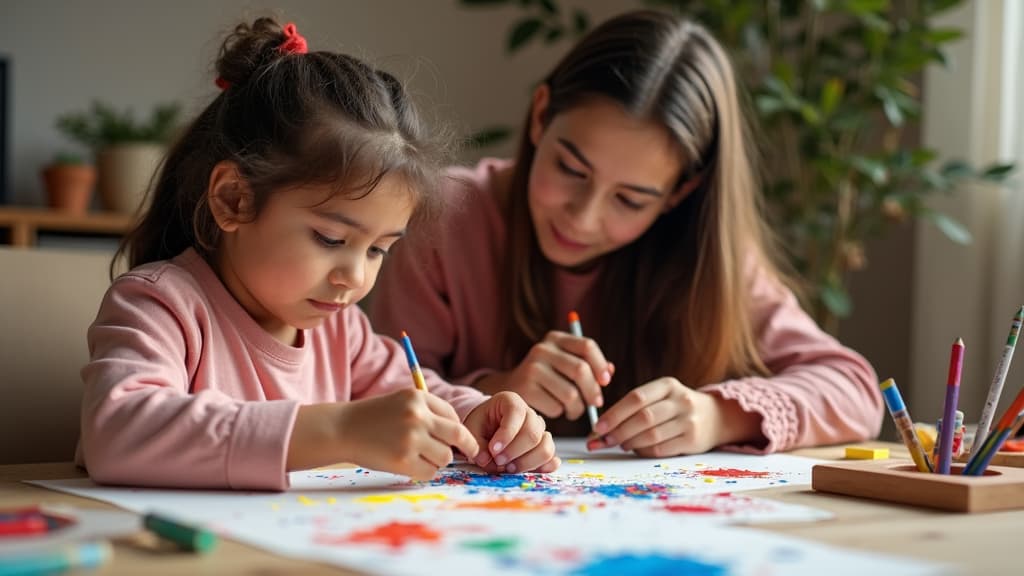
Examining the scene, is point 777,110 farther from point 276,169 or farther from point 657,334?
point 276,169

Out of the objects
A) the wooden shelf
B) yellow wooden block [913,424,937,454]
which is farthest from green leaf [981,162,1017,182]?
the wooden shelf

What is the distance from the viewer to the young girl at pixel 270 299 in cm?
88

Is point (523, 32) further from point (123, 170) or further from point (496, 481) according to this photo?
point (496, 481)

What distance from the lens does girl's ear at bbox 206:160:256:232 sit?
1.08 m

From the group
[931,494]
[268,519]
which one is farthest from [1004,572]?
[268,519]

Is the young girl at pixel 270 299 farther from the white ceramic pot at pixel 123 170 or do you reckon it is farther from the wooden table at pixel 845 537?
the white ceramic pot at pixel 123 170

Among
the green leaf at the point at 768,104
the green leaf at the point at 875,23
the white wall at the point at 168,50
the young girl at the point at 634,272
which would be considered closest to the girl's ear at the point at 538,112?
the young girl at the point at 634,272

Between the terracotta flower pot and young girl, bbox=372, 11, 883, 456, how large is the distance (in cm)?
184

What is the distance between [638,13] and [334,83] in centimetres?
61

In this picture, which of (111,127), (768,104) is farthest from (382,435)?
(111,127)

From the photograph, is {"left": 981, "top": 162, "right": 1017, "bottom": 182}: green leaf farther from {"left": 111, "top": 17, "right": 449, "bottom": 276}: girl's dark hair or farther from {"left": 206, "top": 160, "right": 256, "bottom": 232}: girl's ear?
{"left": 206, "top": 160, "right": 256, "bottom": 232}: girl's ear

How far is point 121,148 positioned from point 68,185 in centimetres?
18

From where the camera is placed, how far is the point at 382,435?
34.7 inches

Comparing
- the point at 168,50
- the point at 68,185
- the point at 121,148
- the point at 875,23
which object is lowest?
the point at 68,185
